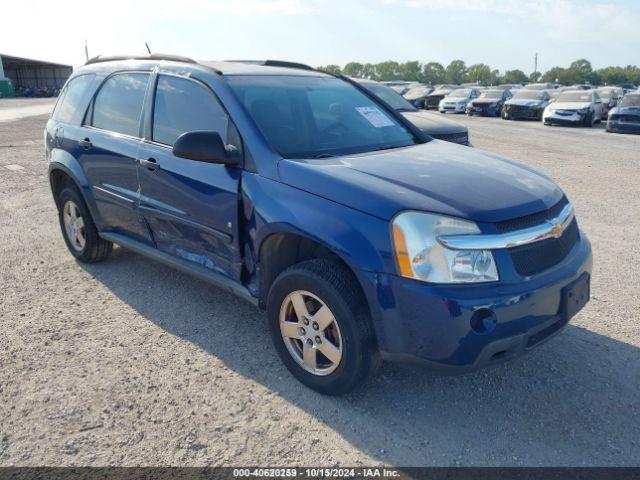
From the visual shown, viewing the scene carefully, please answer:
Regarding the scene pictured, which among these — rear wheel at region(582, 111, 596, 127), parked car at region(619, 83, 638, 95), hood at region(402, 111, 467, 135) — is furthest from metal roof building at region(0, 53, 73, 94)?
hood at region(402, 111, 467, 135)

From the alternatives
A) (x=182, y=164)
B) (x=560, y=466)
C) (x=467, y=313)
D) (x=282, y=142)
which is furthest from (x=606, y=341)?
(x=182, y=164)

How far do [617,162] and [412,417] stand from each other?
34.6 feet

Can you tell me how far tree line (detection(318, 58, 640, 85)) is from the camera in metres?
94.0

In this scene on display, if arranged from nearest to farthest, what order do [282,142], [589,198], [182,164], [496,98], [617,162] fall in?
1. [282,142]
2. [182,164]
3. [589,198]
4. [617,162]
5. [496,98]

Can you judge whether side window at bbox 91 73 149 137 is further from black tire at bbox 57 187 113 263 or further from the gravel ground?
the gravel ground

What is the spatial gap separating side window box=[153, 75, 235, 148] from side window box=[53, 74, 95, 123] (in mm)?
1335

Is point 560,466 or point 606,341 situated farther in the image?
point 606,341

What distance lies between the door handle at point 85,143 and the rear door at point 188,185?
0.87 metres

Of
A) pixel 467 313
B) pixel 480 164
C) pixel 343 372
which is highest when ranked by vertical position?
pixel 480 164

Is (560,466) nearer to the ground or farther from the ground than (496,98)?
nearer to the ground

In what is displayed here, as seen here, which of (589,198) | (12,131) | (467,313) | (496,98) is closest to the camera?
(467,313)

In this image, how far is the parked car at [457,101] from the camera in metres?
27.9

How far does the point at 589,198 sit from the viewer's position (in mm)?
7730

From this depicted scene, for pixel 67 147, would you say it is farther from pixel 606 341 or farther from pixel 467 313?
pixel 606 341
